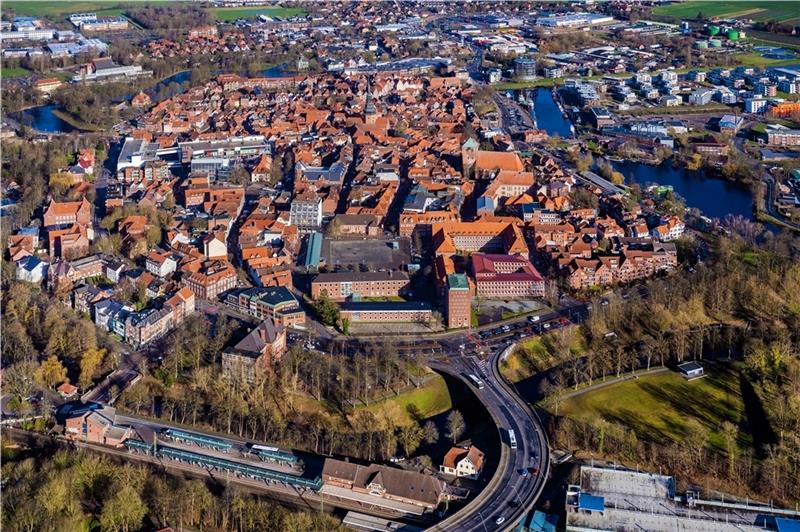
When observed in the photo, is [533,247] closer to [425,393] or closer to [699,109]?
[425,393]

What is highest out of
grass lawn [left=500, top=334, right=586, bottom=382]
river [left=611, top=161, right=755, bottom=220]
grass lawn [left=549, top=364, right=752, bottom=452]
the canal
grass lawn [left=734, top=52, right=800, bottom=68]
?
grass lawn [left=549, top=364, right=752, bottom=452]

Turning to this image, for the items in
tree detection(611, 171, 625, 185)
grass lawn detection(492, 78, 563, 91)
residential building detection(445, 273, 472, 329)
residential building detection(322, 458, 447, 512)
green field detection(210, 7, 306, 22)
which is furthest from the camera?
green field detection(210, 7, 306, 22)

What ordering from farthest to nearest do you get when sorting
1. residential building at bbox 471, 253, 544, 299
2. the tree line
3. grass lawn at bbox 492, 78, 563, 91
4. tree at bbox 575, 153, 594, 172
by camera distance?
1. grass lawn at bbox 492, 78, 563, 91
2. tree at bbox 575, 153, 594, 172
3. residential building at bbox 471, 253, 544, 299
4. the tree line

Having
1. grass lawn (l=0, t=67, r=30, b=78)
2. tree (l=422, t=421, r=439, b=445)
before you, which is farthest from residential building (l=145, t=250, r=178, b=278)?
grass lawn (l=0, t=67, r=30, b=78)

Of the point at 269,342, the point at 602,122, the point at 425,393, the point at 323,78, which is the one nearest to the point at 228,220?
the point at 269,342

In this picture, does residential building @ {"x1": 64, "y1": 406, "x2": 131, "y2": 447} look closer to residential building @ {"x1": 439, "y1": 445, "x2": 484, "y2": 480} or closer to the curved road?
residential building @ {"x1": 439, "y1": 445, "x2": 484, "y2": 480}

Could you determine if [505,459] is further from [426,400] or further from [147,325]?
[147,325]
